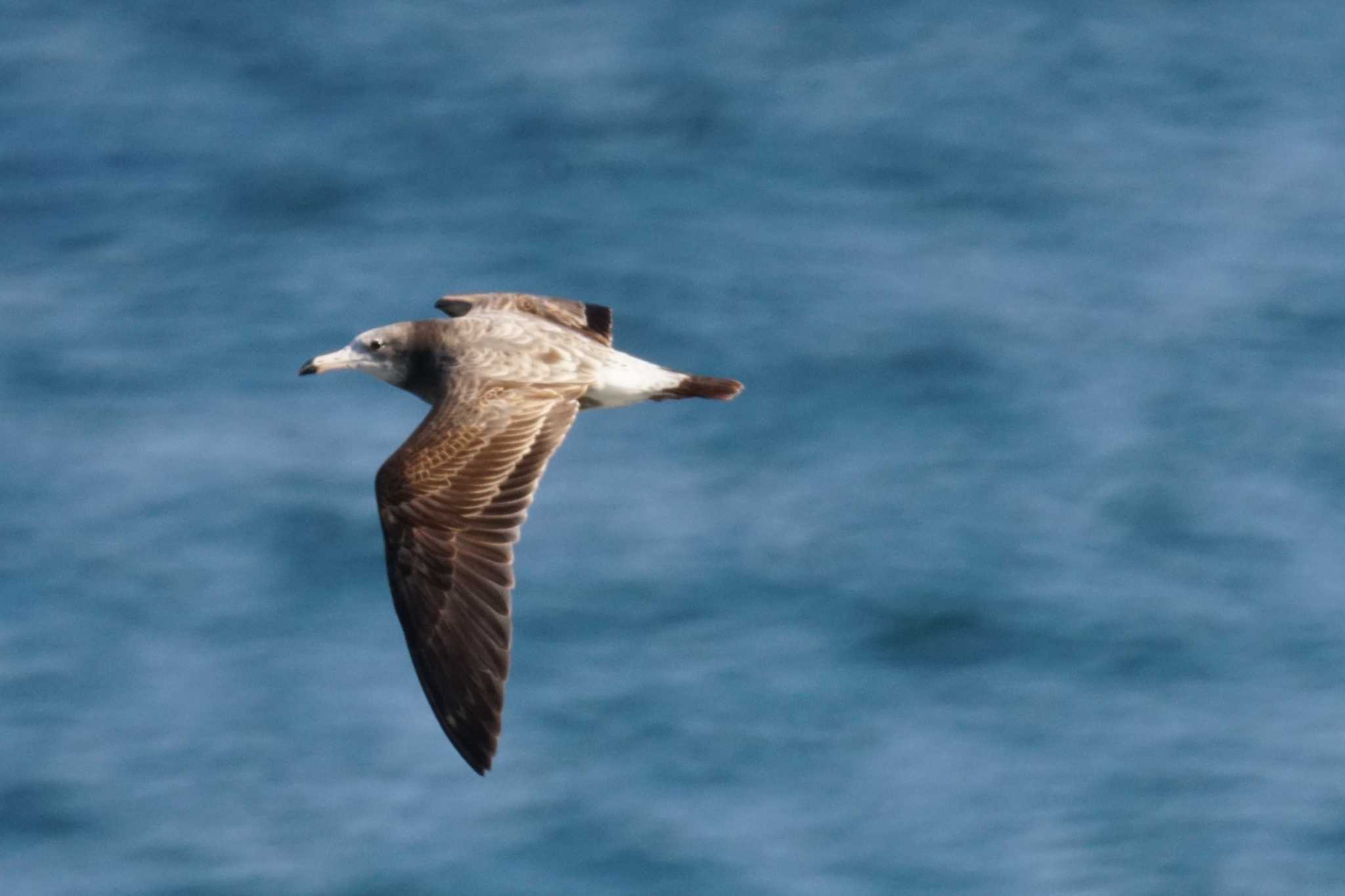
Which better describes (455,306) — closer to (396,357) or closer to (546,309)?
(546,309)

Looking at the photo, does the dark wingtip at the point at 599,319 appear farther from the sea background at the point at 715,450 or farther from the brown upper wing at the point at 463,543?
the sea background at the point at 715,450

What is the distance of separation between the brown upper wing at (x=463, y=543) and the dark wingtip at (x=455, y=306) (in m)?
1.83

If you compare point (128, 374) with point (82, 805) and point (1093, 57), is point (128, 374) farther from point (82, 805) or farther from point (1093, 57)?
point (1093, 57)

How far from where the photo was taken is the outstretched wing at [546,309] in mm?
13602

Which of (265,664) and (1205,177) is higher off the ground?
(1205,177)

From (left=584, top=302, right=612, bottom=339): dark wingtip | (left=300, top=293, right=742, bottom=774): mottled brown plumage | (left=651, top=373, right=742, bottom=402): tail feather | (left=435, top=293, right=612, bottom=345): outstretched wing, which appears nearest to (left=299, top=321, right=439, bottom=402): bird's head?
(left=300, top=293, right=742, bottom=774): mottled brown plumage

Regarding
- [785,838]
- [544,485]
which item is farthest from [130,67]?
[785,838]

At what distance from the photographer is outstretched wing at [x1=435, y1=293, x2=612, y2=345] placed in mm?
13602

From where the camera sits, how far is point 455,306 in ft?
44.9

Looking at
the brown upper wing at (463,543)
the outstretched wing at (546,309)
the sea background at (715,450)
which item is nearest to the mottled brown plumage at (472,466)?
the brown upper wing at (463,543)

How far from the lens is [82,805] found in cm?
1712

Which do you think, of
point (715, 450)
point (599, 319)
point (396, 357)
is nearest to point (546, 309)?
point (599, 319)

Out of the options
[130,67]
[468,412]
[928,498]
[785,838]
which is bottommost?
[785,838]

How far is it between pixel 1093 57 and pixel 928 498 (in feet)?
19.8
